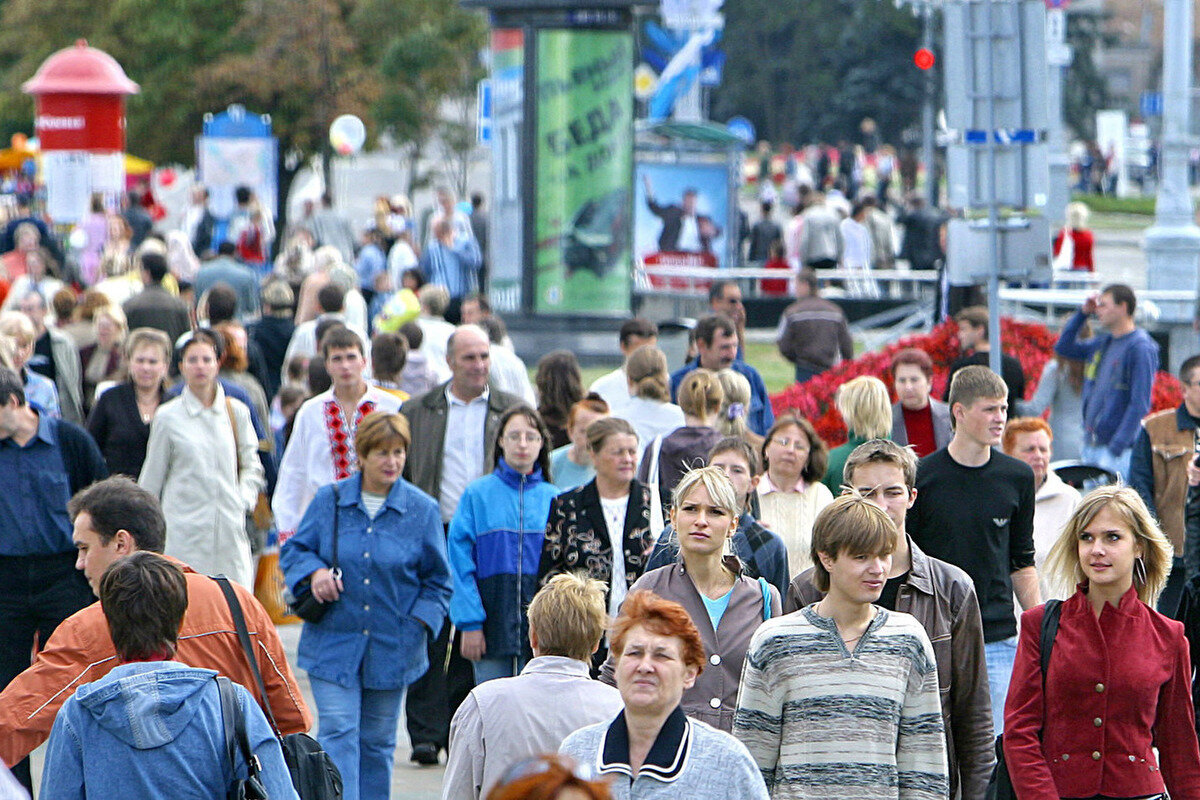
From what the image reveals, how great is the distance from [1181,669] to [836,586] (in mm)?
1131

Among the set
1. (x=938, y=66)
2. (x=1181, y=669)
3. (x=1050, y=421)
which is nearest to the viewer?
(x=1181, y=669)

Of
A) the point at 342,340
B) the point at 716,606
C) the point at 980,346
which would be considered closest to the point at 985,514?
the point at 716,606

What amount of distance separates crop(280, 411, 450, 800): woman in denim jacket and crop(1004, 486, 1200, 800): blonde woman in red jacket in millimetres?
2714

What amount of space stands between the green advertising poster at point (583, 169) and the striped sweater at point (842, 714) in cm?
1683

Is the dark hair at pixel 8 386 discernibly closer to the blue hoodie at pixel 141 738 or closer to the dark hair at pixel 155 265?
the blue hoodie at pixel 141 738

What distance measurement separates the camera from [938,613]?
19.2 feet

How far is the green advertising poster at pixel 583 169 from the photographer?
2153 cm

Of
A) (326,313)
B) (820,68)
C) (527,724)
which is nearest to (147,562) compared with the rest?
(527,724)

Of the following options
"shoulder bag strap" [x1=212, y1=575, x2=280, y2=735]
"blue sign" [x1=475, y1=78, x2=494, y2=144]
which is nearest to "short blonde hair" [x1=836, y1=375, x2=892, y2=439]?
"shoulder bag strap" [x1=212, y1=575, x2=280, y2=735]

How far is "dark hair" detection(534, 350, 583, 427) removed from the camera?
970cm

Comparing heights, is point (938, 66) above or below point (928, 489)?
above

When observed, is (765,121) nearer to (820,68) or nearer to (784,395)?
(820,68)

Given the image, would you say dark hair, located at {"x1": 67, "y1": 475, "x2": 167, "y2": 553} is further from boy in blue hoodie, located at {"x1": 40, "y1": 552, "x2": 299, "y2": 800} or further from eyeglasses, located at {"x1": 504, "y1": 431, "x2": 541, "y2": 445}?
eyeglasses, located at {"x1": 504, "y1": 431, "x2": 541, "y2": 445}

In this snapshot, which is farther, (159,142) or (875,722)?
(159,142)
